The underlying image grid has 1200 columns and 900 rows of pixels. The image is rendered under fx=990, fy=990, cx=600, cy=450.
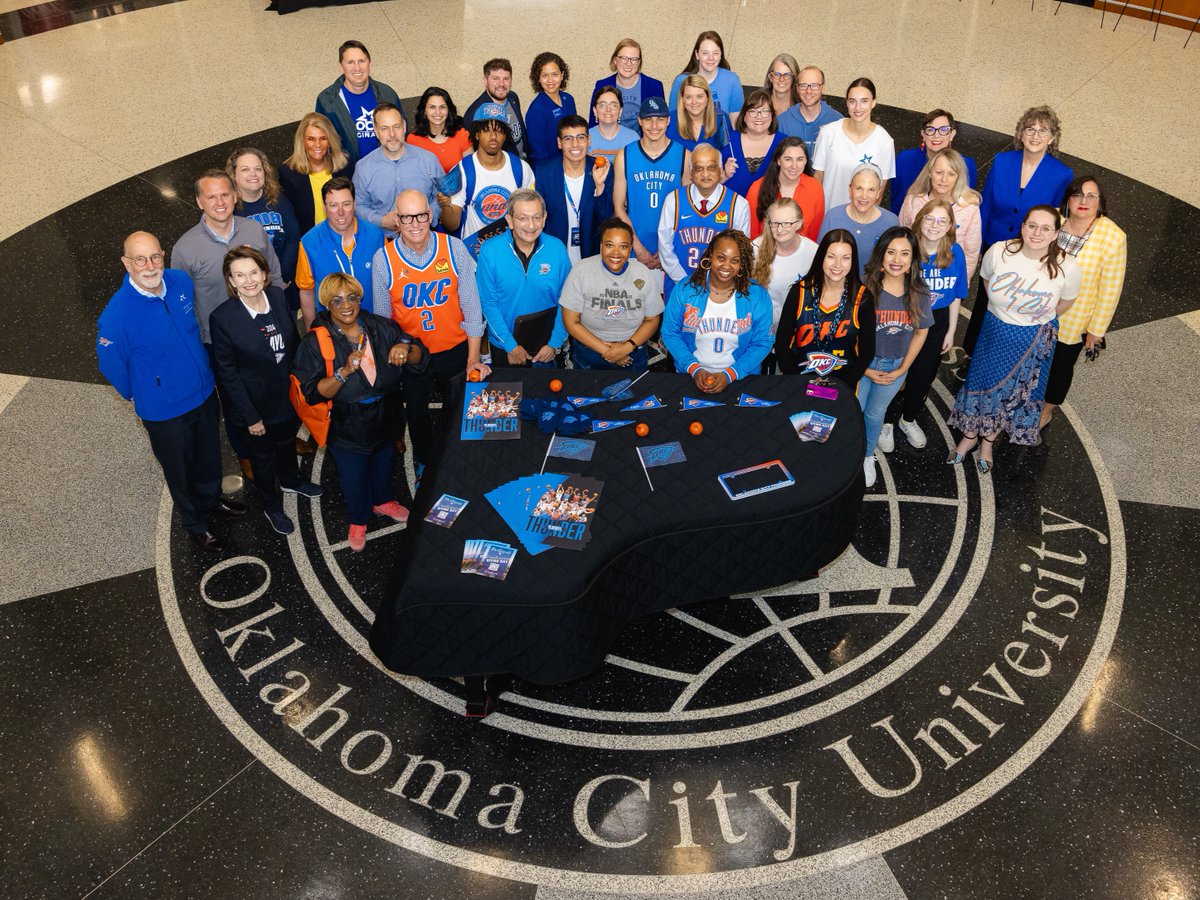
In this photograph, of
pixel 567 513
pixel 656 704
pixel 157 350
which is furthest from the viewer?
pixel 157 350

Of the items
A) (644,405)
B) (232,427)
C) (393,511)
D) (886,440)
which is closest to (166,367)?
(232,427)

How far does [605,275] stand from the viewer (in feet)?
17.1

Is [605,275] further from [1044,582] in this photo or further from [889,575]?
[1044,582]

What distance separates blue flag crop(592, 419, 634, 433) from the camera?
4672mm

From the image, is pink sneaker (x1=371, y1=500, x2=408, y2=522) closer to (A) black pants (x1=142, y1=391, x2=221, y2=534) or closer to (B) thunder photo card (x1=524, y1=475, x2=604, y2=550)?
(A) black pants (x1=142, y1=391, x2=221, y2=534)

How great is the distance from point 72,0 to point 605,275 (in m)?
10.9

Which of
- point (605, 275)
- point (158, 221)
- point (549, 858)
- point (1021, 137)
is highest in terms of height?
point (1021, 137)

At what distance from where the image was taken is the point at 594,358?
553 centimetres

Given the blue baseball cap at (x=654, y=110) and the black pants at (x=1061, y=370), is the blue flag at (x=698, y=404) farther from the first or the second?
the black pants at (x=1061, y=370)

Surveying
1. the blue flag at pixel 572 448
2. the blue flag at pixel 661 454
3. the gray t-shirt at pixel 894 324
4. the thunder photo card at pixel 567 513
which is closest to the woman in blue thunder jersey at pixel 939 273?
the gray t-shirt at pixel 894 324

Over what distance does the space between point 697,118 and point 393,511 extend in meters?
3.19

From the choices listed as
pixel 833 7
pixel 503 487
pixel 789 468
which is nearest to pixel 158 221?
pixel 503 487

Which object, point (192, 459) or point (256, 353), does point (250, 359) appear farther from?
point (192, 459)

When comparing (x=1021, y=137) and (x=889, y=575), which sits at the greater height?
(x=1021, y=137)
